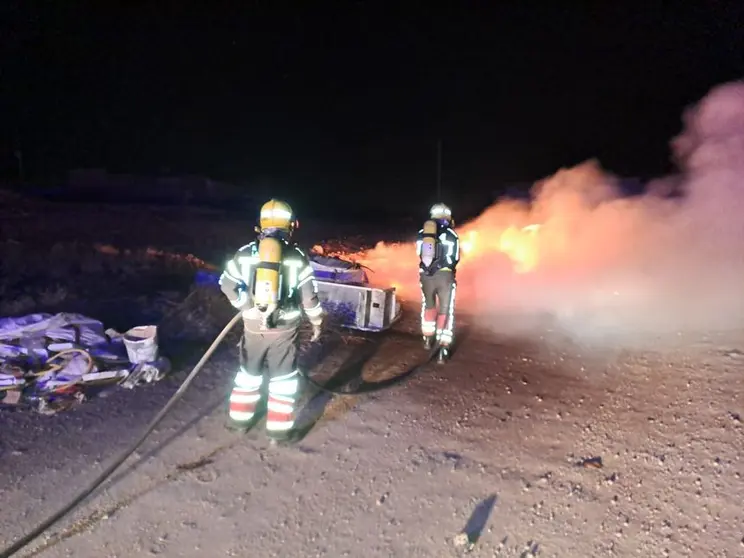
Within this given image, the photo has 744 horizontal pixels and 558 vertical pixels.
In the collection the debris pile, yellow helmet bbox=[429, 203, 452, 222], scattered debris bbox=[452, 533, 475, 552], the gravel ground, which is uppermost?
yellow helmet bbox=[429, 203, 452, 222]

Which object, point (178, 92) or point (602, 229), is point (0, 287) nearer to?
point (602, 229)

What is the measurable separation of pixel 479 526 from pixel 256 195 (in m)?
25.0

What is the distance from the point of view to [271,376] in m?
5.40

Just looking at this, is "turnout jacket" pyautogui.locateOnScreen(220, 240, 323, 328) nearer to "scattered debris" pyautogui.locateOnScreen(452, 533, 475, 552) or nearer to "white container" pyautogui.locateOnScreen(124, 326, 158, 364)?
"white container" pyautogui.locateOnScreen(124, 326, 158, 364)

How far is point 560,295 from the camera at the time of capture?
10.2 metres

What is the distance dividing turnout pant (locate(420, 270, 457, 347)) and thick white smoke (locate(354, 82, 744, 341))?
1.51 metres

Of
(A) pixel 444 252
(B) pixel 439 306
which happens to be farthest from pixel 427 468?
(A) pixel 444 252

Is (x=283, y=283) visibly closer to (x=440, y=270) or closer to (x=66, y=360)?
(x=440, y=270)

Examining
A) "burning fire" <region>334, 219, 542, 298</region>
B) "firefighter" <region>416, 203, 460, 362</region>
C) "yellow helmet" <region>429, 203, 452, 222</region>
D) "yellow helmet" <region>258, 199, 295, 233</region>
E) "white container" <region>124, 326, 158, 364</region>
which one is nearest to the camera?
"yellow helmet" <region>258, 199, 295, 233</region>

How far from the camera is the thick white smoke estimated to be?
8.64 m

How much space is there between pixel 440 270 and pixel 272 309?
3.10 meters

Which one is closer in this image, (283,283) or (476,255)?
(283,283)

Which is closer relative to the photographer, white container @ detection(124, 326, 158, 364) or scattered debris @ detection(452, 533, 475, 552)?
scattered debris @ detection(452, 533, 475, 552)

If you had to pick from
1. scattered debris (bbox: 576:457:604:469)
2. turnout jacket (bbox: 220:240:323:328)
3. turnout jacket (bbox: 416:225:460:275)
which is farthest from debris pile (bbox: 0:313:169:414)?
scattered debris (bbox: 576:457:604:469)
